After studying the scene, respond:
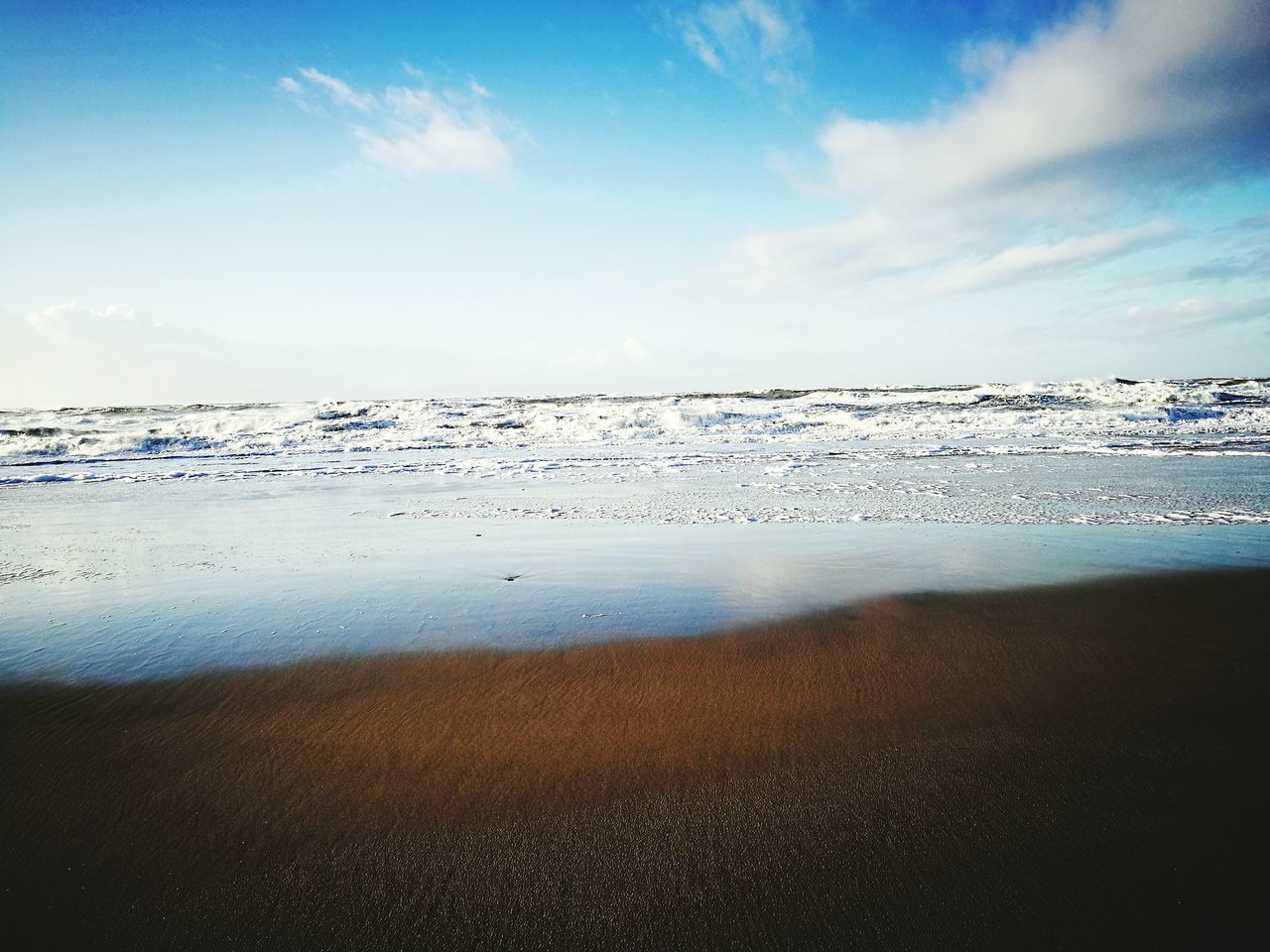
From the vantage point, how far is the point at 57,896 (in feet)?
6.30

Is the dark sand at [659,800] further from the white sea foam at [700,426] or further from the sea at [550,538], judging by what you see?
the white sea foam at [700,426]

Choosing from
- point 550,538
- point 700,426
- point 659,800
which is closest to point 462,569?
point 550,538

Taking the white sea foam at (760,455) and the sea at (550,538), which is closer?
the sea at (550,538)

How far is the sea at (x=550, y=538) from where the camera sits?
4.05m

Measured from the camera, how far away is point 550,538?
656cm

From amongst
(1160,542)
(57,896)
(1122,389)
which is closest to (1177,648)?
(1160,542)

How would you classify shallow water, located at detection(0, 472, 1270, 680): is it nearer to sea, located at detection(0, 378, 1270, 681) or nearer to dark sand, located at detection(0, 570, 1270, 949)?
sea, located at detection(0, 378, 1270, 681)

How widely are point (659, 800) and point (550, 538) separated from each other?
4.44 m

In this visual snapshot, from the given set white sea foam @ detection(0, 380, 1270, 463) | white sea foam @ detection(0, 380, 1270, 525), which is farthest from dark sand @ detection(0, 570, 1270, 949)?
white sea foam @ detection(0, 380, 1270, 463)

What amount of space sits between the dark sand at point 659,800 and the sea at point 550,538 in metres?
0.63

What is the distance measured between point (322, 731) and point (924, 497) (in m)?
7.94

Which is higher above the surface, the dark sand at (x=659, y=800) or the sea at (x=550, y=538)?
the dark sand at (x=659, y=800)

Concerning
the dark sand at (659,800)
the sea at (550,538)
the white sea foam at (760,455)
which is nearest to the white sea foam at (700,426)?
the white sea foam at (760,455)

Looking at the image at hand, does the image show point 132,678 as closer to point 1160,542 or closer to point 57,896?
point 57,896
